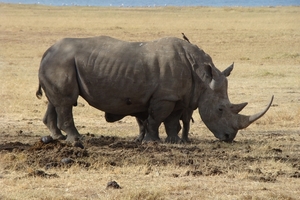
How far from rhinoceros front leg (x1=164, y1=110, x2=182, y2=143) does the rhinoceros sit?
0.18 feet

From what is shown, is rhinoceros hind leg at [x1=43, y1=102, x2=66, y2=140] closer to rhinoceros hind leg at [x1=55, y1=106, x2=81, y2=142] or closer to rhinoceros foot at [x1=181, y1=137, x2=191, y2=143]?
rhinoceros hind leg at [x1=55, y1=106, x2=81, y2=142]

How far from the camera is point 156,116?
1291cm

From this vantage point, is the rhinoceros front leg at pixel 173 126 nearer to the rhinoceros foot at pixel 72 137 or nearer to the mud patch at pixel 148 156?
the mud patch at pixel 148 156

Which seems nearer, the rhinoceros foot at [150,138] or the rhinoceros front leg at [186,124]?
the rhinoceros foot at [150,138]

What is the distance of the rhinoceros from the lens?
1280 centimetres

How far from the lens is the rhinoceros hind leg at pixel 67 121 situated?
12898mm

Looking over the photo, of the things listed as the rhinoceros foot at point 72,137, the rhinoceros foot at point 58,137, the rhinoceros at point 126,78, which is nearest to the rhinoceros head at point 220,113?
the rhinoceros at point 126,78

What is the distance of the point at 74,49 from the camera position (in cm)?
1288

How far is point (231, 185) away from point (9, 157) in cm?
279

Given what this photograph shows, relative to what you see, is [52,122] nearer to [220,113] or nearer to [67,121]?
[67,121]

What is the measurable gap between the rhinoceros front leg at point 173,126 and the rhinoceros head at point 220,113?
379 mm

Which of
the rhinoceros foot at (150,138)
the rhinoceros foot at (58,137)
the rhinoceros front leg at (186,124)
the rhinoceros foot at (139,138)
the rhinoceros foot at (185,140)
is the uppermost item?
the rhinoceros front leg at (186,124)

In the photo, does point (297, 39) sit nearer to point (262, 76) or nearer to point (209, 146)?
point (262, 76)

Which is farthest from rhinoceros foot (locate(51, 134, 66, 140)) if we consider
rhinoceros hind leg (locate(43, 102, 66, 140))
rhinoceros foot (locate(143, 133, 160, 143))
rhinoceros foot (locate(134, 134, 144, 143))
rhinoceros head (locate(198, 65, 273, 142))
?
rhinoceros head (locate(198, 65, 273, 142))
